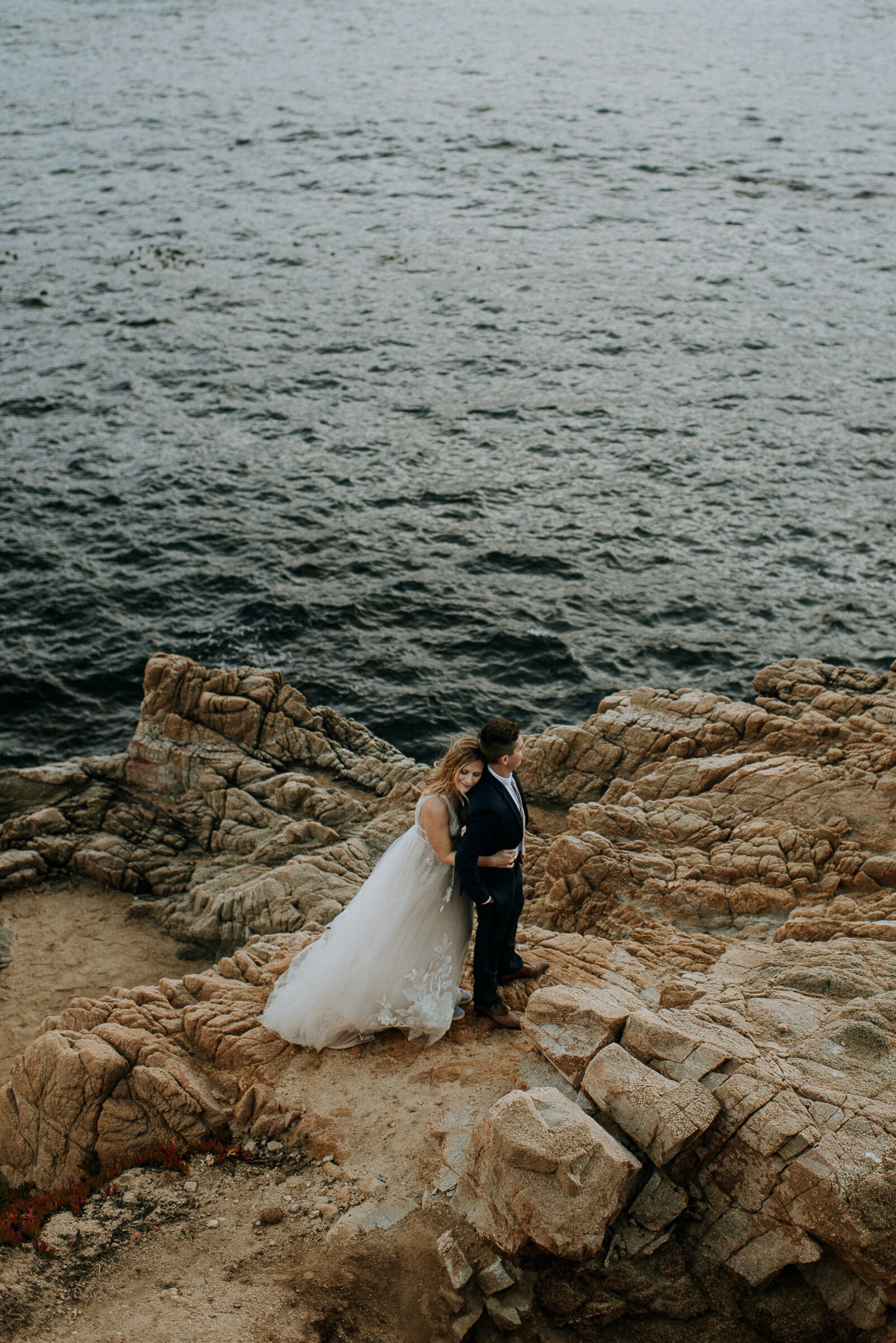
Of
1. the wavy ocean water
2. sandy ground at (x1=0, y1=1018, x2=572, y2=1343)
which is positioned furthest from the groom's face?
the wavy ocean water

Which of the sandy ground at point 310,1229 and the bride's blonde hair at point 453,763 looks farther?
the bride's blonde hair at point 453,763

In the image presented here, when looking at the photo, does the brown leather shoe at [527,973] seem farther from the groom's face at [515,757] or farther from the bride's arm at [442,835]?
the groom's face at [515,757]

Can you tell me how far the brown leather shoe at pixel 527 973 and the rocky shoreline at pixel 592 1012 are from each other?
0.57 ft

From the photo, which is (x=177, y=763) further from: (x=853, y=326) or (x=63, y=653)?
(x=853, y=326)

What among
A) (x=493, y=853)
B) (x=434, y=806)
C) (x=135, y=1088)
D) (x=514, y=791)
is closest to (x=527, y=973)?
(x=493, y=853)

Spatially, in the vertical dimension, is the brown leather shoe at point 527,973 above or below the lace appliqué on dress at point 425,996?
below

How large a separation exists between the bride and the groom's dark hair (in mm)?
507

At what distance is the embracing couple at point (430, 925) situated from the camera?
8766 millimetres

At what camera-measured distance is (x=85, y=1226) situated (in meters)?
8.12

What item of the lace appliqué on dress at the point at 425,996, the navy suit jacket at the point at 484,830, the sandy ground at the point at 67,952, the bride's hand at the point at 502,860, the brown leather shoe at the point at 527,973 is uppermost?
the navy suit jacket at the point at 484,830

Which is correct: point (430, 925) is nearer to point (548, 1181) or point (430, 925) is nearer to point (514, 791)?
point (514, 791)

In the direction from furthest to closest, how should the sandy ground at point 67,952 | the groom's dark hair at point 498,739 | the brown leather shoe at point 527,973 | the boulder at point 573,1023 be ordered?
the sandy ground at point 67,952, the brown leather shoe at point 527,973, the groom's dark hair at point 498,739, the boulder at point 573,1023

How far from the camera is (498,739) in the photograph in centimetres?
854

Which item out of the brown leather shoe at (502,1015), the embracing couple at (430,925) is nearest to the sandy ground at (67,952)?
the embracing couple at (430,925)
